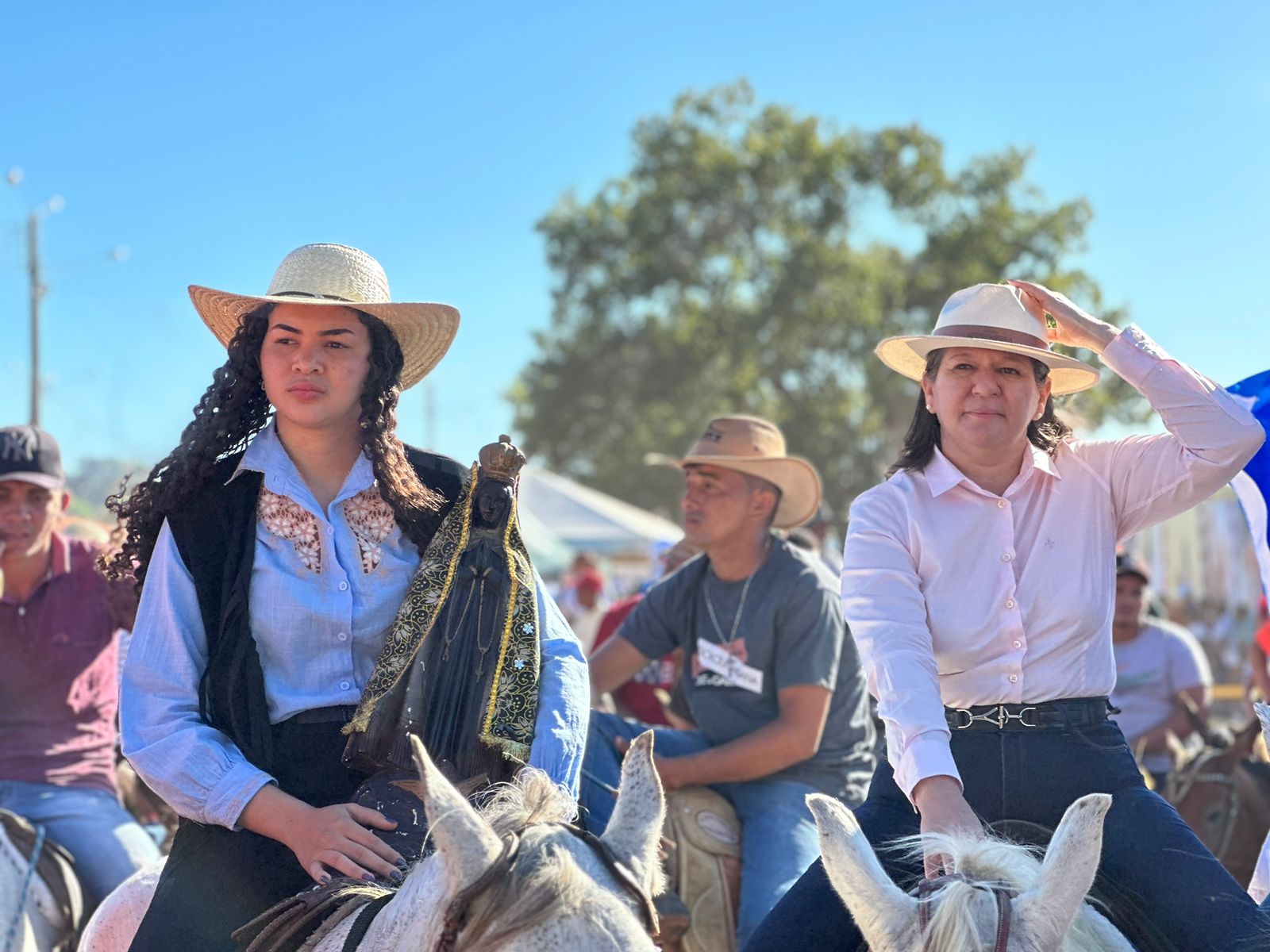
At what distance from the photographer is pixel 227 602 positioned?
9.99 ft

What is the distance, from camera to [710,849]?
521cm

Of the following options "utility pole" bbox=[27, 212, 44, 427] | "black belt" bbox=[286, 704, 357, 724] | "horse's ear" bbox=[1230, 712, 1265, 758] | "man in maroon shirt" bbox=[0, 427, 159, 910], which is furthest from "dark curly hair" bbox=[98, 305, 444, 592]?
"utility pole" bbox=[27, 212, 44, 427]

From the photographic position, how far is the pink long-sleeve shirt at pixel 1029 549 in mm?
3152

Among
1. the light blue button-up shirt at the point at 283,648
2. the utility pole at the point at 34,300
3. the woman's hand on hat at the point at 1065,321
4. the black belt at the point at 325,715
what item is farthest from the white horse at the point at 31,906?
the utility pole at the point at 34,300

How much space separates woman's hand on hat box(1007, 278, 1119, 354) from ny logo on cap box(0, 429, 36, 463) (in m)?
4.17

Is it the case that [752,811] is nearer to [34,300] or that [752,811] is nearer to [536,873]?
[536,873]

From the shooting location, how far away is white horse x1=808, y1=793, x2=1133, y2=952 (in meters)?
2.40

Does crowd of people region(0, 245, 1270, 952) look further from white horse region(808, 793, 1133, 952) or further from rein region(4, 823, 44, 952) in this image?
rein region(4, 823, 44, 952)

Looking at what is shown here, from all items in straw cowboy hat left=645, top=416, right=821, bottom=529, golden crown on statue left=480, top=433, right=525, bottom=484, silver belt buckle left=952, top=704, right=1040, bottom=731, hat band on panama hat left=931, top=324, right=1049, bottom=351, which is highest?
hat band on panama hat left=931, top=324, right=1049, bottom=351

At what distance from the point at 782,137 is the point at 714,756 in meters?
31.4

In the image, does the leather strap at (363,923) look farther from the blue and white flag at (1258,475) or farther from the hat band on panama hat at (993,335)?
the blue and white flag at (1258,475)

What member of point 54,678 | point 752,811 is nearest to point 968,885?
point 752,811

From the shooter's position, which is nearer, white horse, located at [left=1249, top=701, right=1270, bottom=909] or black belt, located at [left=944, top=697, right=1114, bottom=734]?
black belt, located at [left=944, top=697, right=1114, bottom=734]

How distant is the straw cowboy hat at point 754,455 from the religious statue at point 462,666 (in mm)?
2907
